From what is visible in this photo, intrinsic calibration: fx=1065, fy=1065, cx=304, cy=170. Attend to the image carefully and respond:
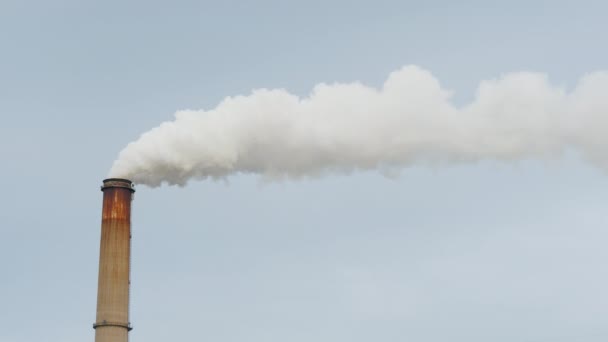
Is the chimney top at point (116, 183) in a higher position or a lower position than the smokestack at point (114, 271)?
higher

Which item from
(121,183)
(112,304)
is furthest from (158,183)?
(112,304)

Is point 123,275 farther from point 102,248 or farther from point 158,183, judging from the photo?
point 158,183

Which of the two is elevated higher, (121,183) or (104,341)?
(121,183)

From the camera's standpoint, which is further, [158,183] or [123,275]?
[158,183]

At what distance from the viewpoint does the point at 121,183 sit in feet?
129

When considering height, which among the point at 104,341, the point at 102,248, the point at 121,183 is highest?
the point at 121,183

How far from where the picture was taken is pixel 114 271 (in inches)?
1500

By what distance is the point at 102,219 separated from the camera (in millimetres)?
38812

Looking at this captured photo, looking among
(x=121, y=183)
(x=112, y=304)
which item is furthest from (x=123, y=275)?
(x=121, y=183)

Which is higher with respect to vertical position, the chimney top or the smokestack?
the chimney top

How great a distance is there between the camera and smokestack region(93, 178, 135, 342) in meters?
38.0

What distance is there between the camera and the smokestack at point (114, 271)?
38000mm

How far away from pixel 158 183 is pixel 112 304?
6457 millimetres

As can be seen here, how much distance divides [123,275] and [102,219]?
2.23 m
